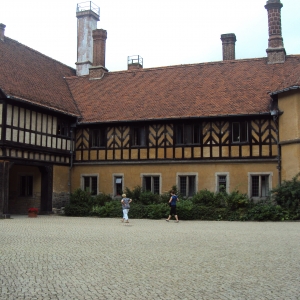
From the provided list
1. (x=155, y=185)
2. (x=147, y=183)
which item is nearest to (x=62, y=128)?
(x=147, y=183)

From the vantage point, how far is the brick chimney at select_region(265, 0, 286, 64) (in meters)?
27.8

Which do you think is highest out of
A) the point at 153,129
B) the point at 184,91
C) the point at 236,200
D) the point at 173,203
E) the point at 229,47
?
the point at 229,47

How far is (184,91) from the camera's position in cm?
2758

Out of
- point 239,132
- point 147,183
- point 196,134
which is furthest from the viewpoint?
point 147,183

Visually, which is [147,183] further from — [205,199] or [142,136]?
[205,199]

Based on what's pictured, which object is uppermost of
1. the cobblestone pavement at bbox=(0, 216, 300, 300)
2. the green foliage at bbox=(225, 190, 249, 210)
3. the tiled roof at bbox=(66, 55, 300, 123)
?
the tiled roof at bbox=(66, 55, 300, 123)

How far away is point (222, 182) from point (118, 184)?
6138 mm

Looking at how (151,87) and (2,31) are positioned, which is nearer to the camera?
(2,31)

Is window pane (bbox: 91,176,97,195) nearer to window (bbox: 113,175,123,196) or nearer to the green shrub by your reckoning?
window (bbox: 113,175,123,196)

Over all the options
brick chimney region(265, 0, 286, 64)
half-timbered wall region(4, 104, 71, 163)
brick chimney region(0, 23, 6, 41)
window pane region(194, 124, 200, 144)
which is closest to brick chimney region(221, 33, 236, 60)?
brick chimney region(265, 0, 286, 64)

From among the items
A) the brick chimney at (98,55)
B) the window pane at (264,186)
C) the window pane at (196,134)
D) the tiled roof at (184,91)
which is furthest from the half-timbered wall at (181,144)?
the brick chimney at (98,55)

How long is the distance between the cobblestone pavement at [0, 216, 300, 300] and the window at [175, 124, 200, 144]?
10900 mm

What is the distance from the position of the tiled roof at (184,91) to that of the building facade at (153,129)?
7cm

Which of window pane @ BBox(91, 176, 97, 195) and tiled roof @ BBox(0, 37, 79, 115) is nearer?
tiled roof @ BBox(0, 37, 79, 115)
